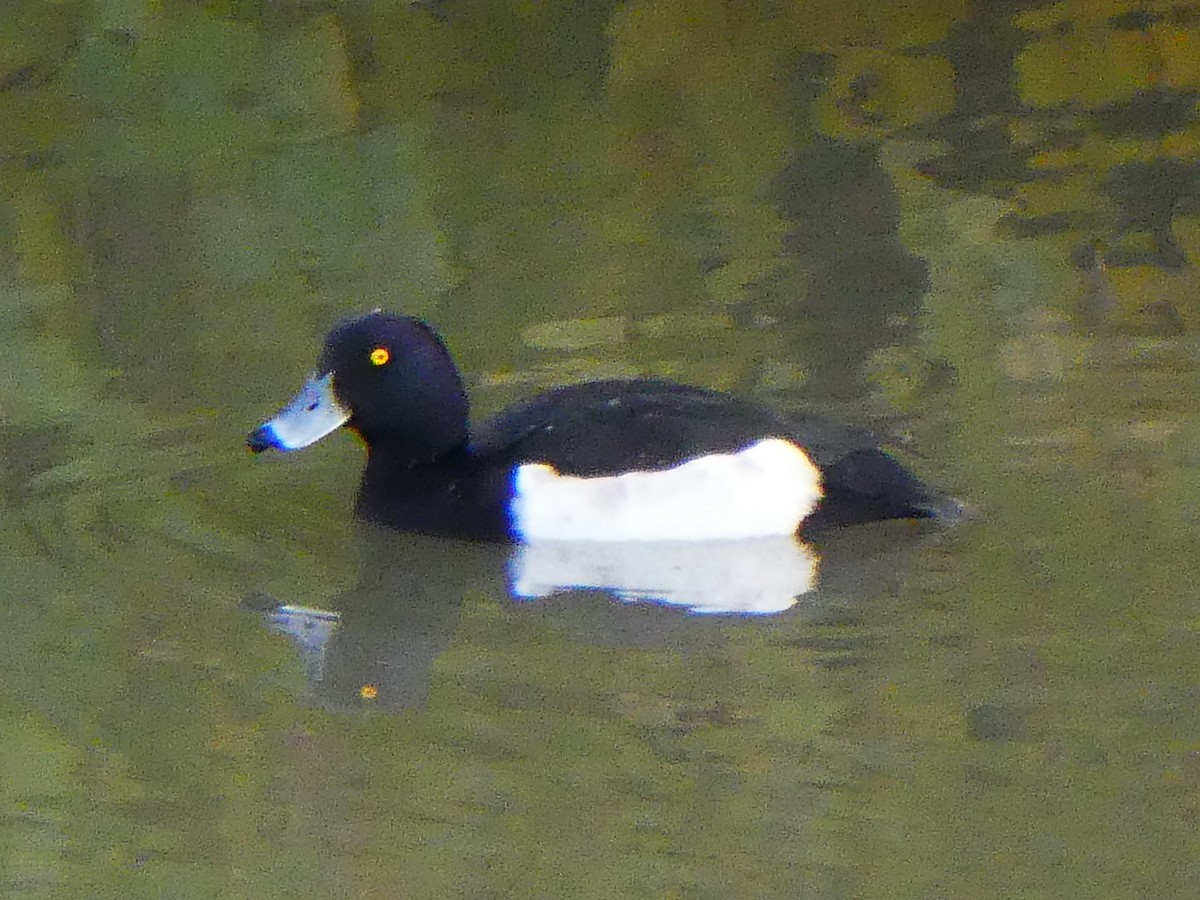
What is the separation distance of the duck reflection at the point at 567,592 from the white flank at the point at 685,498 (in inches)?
1.9

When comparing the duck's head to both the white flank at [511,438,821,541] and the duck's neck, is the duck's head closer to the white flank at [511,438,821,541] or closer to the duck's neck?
the duck's neck

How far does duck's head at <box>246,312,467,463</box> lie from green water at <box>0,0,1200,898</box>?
11.1 inches

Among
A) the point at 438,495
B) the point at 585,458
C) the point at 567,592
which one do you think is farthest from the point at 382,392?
the point at 567,592

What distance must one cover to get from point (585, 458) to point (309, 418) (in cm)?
75

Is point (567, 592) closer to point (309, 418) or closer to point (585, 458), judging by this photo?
point (585, 458)

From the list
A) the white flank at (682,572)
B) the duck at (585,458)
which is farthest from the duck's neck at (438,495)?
the white flank at (682,572)

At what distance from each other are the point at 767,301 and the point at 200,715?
301cm

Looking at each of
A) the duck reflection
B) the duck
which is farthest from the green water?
the duck

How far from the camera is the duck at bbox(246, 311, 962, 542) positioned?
17.6 ft

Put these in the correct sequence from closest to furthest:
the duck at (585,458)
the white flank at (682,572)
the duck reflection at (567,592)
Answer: the duck reflection at (567,592) < the white flank at (682,572) < the duck at (585,458)

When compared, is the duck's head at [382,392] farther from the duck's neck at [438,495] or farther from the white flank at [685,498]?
the white flank at [685,498]

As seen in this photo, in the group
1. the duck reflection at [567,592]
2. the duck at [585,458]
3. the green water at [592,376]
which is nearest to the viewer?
the green water at [592,376]

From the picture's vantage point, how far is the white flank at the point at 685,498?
5371mm

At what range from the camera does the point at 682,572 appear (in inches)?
209
